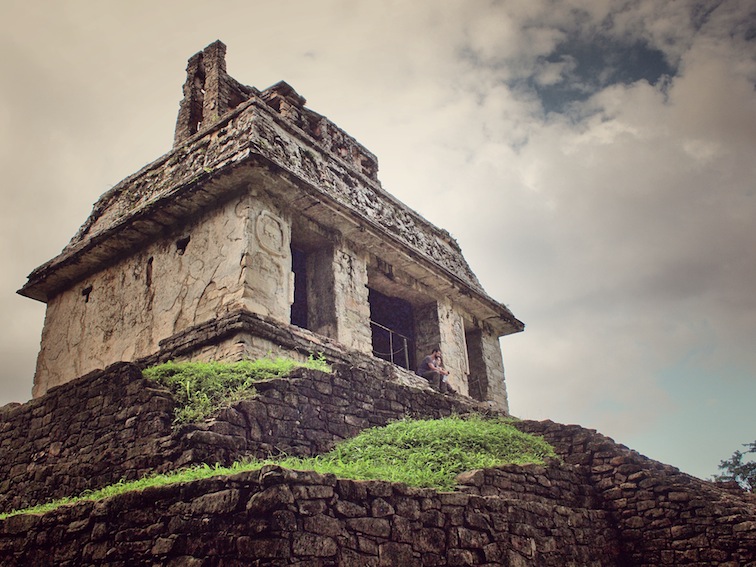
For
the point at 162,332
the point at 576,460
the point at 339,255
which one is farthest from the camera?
the point at 339,255

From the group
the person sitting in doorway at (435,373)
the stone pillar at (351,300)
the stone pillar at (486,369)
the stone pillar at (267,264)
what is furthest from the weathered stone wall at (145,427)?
the stone pillar at (486,369)

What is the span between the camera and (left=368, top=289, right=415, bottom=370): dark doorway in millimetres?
11812

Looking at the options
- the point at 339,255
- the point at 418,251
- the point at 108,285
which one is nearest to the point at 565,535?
the point at 339,255

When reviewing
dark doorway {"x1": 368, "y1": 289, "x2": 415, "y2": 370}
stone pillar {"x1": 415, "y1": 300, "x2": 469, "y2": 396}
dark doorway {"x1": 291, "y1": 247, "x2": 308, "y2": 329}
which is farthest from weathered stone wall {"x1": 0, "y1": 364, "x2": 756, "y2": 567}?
dark doorway {"x1": 291, "y1": 247, "x2": 308, "y2": 329}

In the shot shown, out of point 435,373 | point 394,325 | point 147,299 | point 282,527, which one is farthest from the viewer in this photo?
point 394,325

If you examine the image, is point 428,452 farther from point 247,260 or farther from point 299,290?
point 299,290

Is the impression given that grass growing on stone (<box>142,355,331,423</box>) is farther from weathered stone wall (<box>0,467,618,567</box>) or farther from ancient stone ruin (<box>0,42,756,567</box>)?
weathered stone wall (<box>0,467,618,567</box>)

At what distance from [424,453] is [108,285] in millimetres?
6294

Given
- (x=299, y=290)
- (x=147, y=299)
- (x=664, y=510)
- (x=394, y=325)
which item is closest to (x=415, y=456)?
(x=664, y=510)

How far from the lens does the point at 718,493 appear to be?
630cm

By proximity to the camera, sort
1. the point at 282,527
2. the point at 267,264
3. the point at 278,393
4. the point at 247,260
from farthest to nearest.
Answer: the point at 267,264 < the point at 247,260 < the point at 278,393 < the point at 282,527

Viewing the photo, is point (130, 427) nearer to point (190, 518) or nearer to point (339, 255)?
point (190, 518)

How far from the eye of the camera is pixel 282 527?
3.62 meters

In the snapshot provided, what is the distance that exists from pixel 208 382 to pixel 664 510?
4.58m
